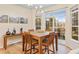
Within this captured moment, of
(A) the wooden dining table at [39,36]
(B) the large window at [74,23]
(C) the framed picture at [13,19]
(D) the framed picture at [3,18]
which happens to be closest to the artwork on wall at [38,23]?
(A) the wooden dining table at [39,36]

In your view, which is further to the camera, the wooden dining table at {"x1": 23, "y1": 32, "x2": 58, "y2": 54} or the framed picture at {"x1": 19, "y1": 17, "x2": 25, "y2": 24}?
the framed picture at {"x1": 19, "y1": 17, "x2": 25, "y2": 24}

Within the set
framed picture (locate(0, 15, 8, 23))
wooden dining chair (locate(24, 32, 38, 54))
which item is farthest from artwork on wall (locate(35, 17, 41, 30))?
framed picture (locate(0, 15, 8, 23))

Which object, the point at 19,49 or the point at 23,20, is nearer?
the point at 19,49

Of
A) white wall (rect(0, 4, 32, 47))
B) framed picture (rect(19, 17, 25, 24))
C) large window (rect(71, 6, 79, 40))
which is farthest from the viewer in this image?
large window (rect(71, 6, 79, 40))

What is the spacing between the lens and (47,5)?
61.5 inches

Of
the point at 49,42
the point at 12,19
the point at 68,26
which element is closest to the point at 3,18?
the point at 12,19

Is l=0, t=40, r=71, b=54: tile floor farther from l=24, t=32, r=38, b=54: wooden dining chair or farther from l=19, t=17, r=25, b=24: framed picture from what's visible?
l=19, t=17, r=25, b=24: framed picture

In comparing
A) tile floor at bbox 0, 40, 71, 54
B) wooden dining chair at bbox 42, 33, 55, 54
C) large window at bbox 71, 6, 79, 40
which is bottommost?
tile floor at bbox 0, 40, 71, 54

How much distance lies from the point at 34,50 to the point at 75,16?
107cm

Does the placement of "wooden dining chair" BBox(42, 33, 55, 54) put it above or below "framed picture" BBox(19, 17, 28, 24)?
below

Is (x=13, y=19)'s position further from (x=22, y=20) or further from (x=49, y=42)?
(x=49, y=42)

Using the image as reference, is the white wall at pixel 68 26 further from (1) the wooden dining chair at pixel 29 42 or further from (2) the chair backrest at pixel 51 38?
(1) the wooden dining chair at pixel 29 42

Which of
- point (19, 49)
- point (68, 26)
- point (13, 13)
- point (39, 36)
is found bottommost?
point (19, 49)
